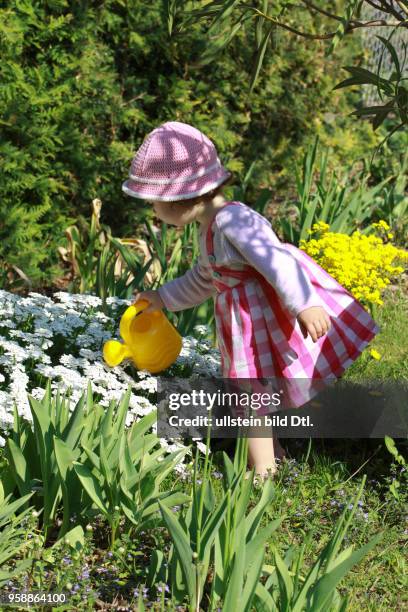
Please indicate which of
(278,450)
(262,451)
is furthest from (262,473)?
(278,450)

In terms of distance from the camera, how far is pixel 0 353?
2973mm

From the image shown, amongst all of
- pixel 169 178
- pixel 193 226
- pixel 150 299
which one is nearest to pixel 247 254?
pixel 169 178

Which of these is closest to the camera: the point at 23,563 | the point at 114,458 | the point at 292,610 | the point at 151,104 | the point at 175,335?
the point at 292,610

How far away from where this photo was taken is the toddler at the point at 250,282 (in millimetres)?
2531

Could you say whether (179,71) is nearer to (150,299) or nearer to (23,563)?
(150,299)

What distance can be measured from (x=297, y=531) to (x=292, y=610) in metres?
0.75

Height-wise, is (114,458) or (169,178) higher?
(169,178)

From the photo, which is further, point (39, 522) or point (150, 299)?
point (150, 299)

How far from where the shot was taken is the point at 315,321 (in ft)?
8.00

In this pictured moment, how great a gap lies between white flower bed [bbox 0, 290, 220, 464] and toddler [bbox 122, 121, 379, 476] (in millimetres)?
344

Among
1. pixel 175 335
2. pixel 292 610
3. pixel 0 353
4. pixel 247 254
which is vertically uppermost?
pixel 247 254

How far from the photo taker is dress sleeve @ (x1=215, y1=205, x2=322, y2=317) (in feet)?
8.14

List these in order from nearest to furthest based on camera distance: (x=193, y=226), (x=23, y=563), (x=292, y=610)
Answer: (x=292, y=610)
(x=23, y=563)
(x=193, y=226)
